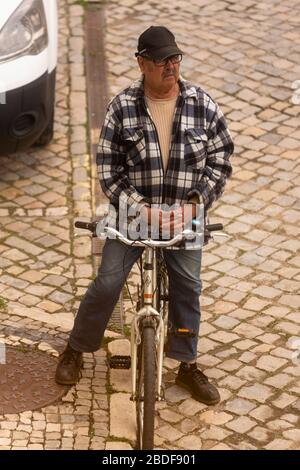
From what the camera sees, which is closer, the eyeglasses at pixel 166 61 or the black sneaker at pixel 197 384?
the eyeglasses at pixel 166 61

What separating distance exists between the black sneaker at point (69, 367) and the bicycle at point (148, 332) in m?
0.59

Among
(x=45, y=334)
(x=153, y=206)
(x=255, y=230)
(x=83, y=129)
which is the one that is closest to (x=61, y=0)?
(x=83, y=129)

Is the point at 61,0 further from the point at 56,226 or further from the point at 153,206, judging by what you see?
the point at 153,206

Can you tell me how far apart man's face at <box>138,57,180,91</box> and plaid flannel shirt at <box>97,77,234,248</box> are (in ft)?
0.39

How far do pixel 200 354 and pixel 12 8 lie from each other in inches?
119

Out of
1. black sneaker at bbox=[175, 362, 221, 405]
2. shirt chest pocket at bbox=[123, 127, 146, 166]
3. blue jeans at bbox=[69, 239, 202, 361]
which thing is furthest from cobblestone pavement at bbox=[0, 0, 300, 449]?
shirt chest pocket at bbox=[123, 127, 146, 166]

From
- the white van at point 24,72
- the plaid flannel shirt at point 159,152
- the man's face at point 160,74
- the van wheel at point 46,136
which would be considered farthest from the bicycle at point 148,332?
the van wheel at point 46,136

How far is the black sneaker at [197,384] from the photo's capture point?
6.34 m

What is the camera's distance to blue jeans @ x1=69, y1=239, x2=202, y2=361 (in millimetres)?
5949

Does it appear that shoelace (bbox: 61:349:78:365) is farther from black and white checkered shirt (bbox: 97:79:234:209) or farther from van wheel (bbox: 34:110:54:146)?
van wheel (bbox: 34:110:54:146)

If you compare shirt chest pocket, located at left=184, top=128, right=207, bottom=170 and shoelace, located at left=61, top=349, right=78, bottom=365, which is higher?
shirt chest pocket, located at left=184, top=128, right=207, bottom=170

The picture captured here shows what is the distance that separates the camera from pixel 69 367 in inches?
255

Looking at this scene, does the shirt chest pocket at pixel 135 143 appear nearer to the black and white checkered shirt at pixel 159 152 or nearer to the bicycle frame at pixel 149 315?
the black and white checkered shirt at pixel 159 152

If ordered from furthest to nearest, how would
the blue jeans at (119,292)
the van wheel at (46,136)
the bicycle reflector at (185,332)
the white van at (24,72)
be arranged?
the van wheel at (46,136) → the white van at (24,72) → the bicycle reflector at (185,332) → the blue jeans at (119,292)
